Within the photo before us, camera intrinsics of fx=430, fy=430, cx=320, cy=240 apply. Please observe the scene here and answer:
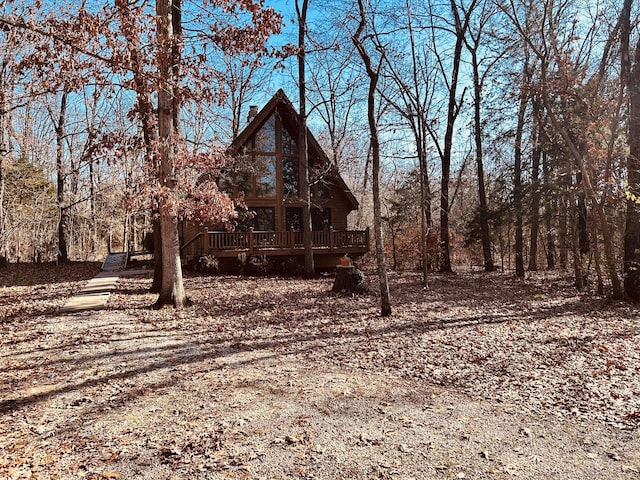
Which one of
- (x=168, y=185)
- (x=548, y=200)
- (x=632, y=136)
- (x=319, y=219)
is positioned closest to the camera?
(x=168, y=185)

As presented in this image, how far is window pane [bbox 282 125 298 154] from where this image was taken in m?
20.2

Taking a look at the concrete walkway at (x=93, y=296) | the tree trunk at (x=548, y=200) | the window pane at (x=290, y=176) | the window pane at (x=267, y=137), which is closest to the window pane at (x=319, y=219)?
the window pane at (x=290, y=176)

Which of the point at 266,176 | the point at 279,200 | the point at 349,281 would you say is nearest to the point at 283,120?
the point at 266,176

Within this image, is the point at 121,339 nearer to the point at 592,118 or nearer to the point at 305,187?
the point at 305,187

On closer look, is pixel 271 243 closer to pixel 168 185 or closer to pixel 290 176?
pixel 290 176

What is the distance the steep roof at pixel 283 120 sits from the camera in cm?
1817

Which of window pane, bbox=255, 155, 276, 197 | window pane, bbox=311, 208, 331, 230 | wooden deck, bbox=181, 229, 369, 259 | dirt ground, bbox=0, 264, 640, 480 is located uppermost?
window pane, bbox=255, 155, 276, 197

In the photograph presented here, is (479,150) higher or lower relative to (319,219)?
higher

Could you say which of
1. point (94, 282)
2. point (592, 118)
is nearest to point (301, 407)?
point (592, 118)

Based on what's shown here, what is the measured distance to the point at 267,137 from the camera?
19.9 meters

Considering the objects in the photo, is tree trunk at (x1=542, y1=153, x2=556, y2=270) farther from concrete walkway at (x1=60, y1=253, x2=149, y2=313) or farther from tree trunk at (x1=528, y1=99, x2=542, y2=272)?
concrete walkway at (x1=60, y1=253, x2=149, y2=313)

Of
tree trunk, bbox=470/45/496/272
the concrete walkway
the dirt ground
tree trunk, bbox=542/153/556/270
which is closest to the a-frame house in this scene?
the concrete walkway

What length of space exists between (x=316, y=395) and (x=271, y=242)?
541 inches

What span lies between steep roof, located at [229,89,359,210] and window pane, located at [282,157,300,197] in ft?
3.56
